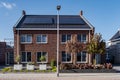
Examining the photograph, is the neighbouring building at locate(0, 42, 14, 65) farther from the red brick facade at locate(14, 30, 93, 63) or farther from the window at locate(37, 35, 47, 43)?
the window at locate(37, 35, 47, 43)

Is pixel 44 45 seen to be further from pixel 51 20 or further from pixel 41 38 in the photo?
pixel 51 20

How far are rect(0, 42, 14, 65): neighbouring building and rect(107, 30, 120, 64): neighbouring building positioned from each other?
19.0m

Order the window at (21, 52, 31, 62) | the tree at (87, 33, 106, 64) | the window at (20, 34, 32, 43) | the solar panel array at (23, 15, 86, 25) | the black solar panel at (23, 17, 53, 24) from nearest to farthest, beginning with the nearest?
the tree at (87, 33, 106, 64)
the window at (21, 52, 31, 62)
the window at (20, 34, 32, 43)
the black solar panel at (23, 17, 53, 24)
the solar panel array at (23, 15, 86, 25)

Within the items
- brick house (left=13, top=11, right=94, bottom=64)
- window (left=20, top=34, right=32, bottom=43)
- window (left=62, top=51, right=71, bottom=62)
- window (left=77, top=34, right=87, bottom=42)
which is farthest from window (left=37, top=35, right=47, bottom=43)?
window (left=77, top=34, right=87, bottom=42)

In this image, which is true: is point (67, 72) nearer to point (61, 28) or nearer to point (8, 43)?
point (61, 28)

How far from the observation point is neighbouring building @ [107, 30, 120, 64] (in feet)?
180

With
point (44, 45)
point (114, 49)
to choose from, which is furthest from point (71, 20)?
point (114, 49)

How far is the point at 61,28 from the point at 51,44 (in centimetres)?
286

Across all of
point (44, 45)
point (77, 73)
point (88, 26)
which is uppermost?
point (88, 26)

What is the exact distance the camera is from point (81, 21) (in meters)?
47.1

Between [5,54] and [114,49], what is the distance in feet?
68.2

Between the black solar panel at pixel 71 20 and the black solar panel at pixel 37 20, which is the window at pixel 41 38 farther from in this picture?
the black solar panel at pixel 71 20

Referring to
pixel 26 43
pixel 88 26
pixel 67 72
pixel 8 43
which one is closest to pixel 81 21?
pixel 88 26

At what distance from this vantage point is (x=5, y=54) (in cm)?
4891
